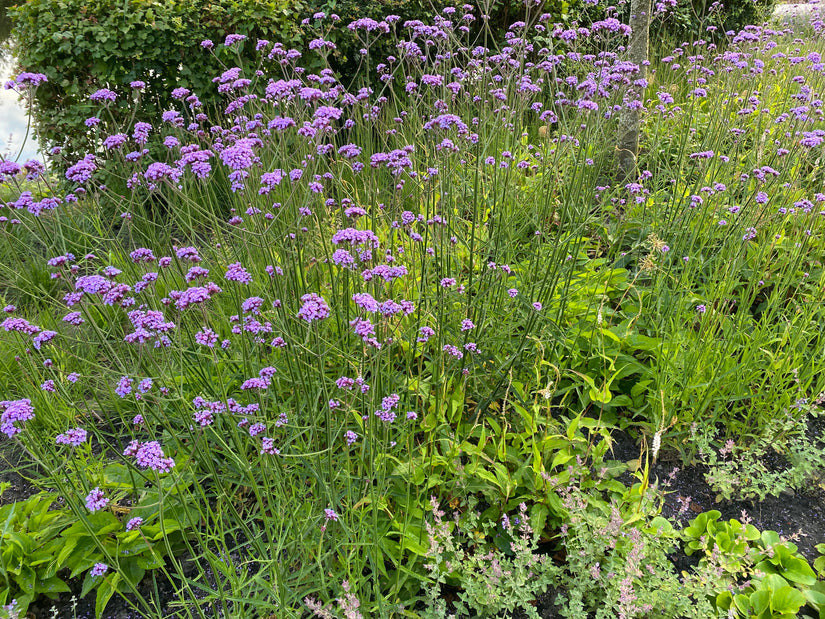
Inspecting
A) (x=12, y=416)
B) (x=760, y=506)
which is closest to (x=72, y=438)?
(x=12, y=416)

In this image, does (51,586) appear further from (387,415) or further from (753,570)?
(753,570)

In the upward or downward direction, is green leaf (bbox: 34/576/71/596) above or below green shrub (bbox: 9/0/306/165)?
below

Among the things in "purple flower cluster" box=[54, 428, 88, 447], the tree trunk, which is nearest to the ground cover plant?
"purple flower cluster" box=[54, 428, 88, 447]

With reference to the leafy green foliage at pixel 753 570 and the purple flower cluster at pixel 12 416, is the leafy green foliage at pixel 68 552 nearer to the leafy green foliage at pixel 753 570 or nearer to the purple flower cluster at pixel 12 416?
the purple flower cluster at pixel 12 416

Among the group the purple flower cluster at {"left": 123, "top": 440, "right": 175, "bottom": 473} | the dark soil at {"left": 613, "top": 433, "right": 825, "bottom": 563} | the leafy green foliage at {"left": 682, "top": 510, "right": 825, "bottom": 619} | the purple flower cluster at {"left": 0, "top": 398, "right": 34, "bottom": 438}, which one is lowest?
the dark soil at {"left": 613, "top": 433, "right": 825, "bottom": 563}

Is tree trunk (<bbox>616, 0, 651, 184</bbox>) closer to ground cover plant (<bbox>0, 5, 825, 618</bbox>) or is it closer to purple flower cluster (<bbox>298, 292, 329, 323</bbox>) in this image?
ground cover plant (<bbox>0, 5, 825, 618</bbox>)

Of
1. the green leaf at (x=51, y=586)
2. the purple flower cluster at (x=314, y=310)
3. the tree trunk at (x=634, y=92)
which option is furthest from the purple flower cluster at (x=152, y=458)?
the tree trunk at (x=634, y=92)

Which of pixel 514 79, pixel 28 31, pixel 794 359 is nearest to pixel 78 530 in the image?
pixel 794 359

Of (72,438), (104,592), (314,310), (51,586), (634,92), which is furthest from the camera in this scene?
(634,92)

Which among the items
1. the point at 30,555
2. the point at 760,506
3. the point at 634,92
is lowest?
the point at 760,506

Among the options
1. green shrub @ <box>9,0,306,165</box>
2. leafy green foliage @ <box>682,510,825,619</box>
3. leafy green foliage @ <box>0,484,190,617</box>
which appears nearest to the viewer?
leafy green foliage @ <box>682,510,825,619</box>

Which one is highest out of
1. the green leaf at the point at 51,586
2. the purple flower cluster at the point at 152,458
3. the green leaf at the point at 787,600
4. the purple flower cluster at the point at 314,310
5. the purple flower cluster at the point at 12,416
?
the purple flower cluster at the point at 314,310

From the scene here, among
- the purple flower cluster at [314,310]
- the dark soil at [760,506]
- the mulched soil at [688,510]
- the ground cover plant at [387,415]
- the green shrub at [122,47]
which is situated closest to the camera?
the purple flower cluster at [314,310]

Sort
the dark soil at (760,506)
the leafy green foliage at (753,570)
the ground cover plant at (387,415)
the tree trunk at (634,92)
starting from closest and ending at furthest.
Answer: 1. the ground cover plant at (387,415)
2. the leafy green foliage at (753,570)
3. the dark soil at (760,506)
4. the tree trunk at (634,92)
